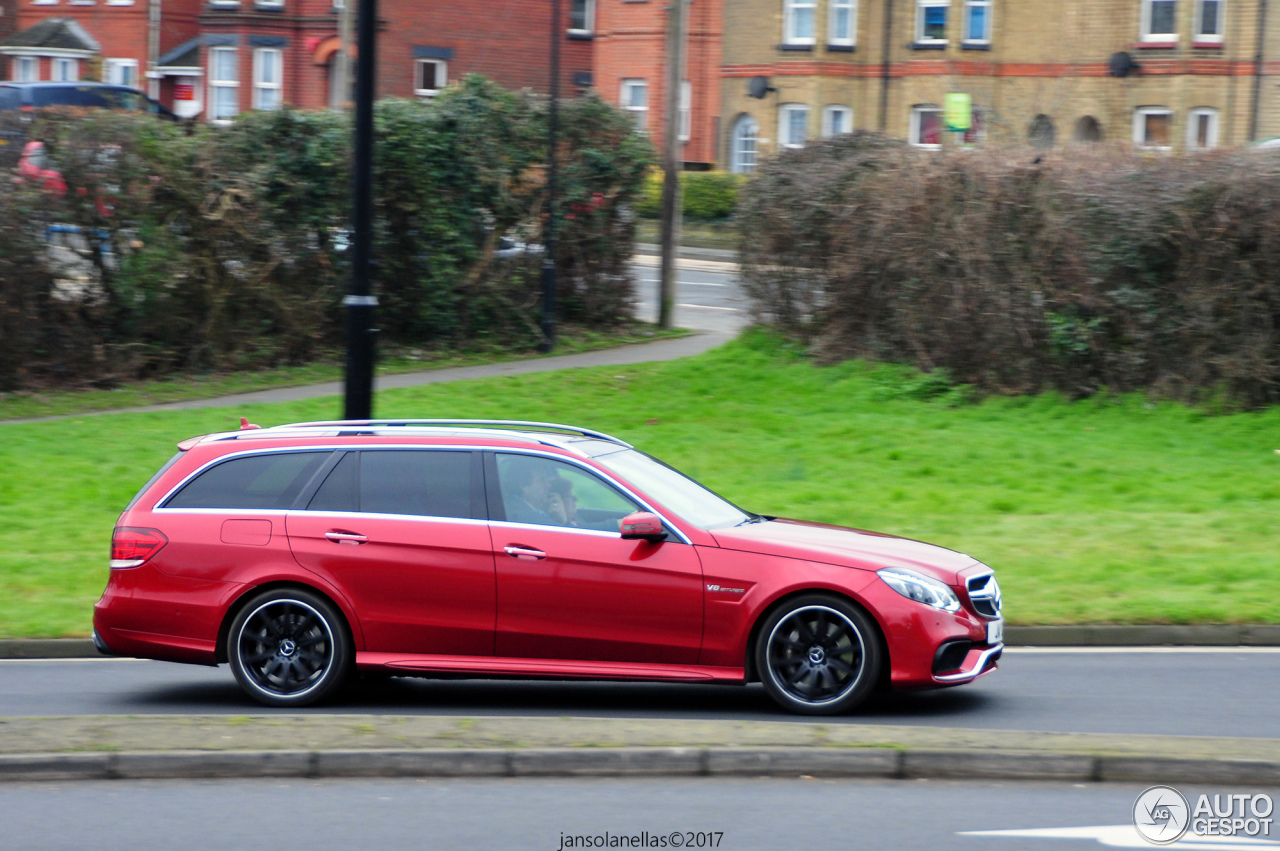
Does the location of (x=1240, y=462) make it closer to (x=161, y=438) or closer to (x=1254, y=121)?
(x=161, y=438)

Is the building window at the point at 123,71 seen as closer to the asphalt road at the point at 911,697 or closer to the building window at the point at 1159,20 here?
the building window at the point at 1159,20

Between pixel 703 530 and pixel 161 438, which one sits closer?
pixel 703 530

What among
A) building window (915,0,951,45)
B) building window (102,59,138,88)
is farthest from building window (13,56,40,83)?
building window (915,0,951,45)

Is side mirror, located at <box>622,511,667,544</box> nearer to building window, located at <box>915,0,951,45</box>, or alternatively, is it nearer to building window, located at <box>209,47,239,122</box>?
building window, located at <box>915,0,951,45</box>

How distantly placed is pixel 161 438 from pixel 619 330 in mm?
10202

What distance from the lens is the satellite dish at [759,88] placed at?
47.3 m

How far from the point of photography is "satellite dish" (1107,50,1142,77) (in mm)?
41031

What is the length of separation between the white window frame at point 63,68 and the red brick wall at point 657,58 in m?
20.1

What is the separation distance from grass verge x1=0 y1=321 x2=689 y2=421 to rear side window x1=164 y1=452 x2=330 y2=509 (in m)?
11.3

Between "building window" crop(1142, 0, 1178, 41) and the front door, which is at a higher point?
"building window" crop(1142, 0, 1178, 41)

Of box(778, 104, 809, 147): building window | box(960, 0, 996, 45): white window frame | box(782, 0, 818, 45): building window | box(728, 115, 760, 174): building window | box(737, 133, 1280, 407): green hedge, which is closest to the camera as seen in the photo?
box(737, 133, 1280, 407): green hedge

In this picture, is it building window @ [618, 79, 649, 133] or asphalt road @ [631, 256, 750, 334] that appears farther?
building window @ [618, 79, 649, 133]

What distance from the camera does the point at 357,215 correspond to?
32.9 feet

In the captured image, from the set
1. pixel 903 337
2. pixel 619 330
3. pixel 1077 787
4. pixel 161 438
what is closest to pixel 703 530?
pixel 1077 787
